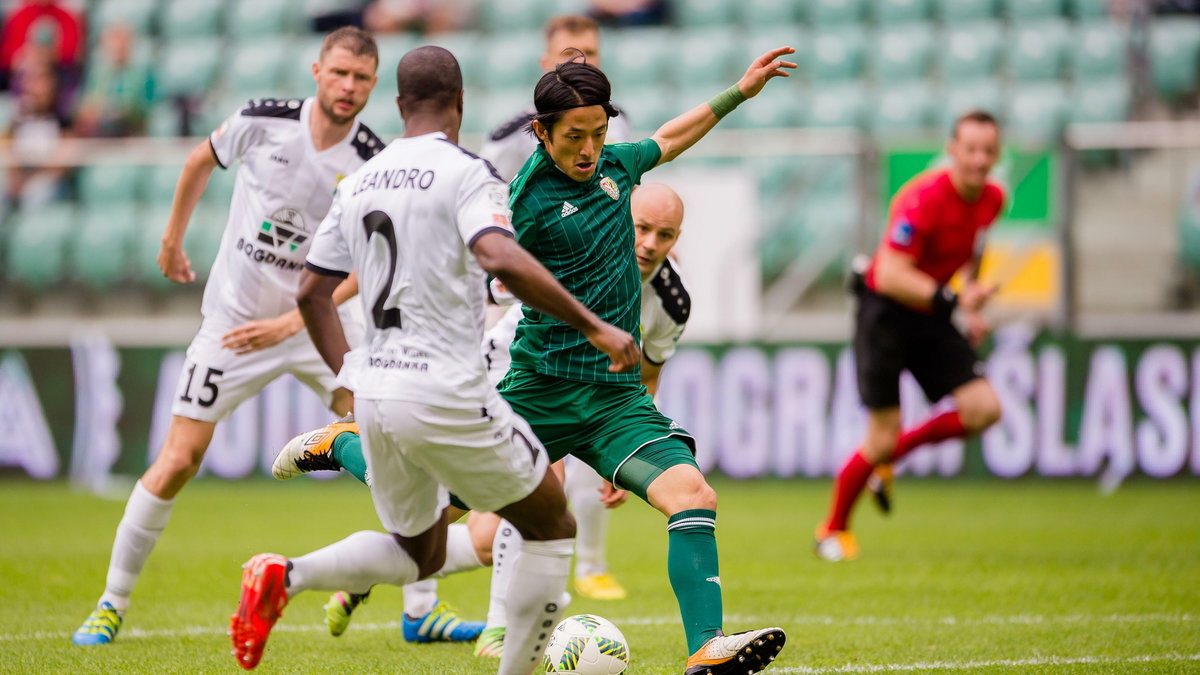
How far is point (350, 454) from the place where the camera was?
4.93m

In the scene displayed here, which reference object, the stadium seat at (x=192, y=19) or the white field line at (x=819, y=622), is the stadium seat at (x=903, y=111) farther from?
the white field line at (x=819, y=622)

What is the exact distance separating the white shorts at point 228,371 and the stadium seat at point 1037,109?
365 inches

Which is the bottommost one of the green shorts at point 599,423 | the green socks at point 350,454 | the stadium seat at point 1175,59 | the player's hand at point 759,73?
the green socks at point 350,454

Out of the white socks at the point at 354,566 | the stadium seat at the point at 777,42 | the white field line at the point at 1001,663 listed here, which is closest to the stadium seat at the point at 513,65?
the stadium seat at the point at 777,42

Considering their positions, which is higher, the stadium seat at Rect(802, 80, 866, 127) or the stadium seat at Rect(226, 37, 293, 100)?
the stadium seat at Rect(226, 37, 293, 100)

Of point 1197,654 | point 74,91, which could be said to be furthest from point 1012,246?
point 74,91

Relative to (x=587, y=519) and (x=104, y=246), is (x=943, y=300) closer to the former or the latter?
(x=587, y=519)

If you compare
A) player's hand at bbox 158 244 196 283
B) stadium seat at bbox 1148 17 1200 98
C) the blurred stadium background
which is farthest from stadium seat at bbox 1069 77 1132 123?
player's hand at bbox 158 244 196 283

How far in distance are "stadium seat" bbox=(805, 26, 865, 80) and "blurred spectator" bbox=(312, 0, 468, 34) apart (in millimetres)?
4349

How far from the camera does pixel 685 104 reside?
15.0m

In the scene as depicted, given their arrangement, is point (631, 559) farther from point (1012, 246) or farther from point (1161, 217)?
point (1161, 217)

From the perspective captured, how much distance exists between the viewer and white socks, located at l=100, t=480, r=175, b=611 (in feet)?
19.6

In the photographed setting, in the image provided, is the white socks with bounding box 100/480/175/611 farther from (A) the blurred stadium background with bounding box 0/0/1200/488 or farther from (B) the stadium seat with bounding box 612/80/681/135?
(B) the stadium seat with bounding box 612/80/681/135

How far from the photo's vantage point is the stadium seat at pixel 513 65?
52.2ft
